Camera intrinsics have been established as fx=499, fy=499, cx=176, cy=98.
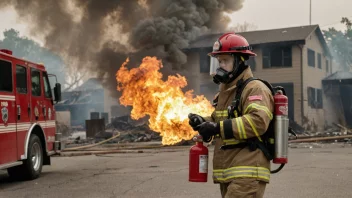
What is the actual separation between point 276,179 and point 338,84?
2556 centimetres

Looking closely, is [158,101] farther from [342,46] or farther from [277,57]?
[342,46]

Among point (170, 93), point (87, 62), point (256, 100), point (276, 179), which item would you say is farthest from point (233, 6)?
point (256, 100)

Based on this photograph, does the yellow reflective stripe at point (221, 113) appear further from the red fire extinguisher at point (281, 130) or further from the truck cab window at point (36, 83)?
the truck cab window at point (36, 83)

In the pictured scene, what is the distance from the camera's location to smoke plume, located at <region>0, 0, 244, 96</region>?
1128 inches

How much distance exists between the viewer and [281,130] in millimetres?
3709

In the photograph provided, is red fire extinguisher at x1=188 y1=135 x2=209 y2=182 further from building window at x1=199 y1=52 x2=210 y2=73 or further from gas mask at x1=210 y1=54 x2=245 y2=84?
building window at x1=199 y1=52 x2=210 y2=73

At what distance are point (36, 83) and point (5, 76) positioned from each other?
1.65m

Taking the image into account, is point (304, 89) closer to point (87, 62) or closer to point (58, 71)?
point (87, 62)

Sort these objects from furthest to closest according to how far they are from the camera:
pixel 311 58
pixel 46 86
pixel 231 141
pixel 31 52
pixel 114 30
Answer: pixel 31 52
pixel 311 58
pixel 114 30
pixel 46 86
pixel 231 141

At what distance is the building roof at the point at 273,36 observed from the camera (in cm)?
2969

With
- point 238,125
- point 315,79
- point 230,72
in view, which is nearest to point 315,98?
point 315,79

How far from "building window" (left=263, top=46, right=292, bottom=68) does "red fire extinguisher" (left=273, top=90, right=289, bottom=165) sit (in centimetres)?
2668

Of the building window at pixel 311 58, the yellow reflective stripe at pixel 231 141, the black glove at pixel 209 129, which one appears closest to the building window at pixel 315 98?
the building window at pixel 311 58

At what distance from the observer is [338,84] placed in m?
32.8
